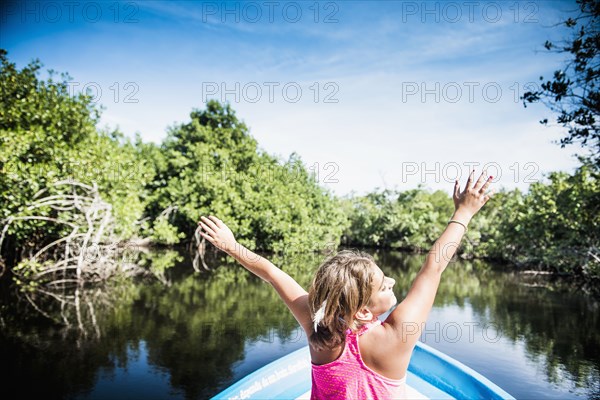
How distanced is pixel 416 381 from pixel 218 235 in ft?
15.7

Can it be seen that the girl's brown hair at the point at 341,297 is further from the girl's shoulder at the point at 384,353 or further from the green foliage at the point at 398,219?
the green foliage at the point at 398,219

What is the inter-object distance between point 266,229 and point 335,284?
59.7 ft

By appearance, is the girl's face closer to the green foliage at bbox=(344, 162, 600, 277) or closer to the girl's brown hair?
the girl's brown hair

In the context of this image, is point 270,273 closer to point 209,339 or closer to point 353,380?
point 353,380

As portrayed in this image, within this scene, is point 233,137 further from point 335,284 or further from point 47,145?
point 335,284

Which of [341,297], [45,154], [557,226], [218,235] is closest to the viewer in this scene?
[341,297]

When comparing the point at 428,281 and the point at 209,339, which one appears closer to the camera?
the point at 428,281

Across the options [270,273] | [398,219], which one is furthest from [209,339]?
[398,219]

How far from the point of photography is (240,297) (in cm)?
1098

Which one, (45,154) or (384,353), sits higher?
(45,154)

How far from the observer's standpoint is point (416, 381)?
5.34m

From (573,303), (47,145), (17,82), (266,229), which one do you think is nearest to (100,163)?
(47,145)

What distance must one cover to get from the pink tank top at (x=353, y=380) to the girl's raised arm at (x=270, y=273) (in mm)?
177

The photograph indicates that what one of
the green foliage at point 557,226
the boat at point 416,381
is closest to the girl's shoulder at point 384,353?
the boat at point 416,381
